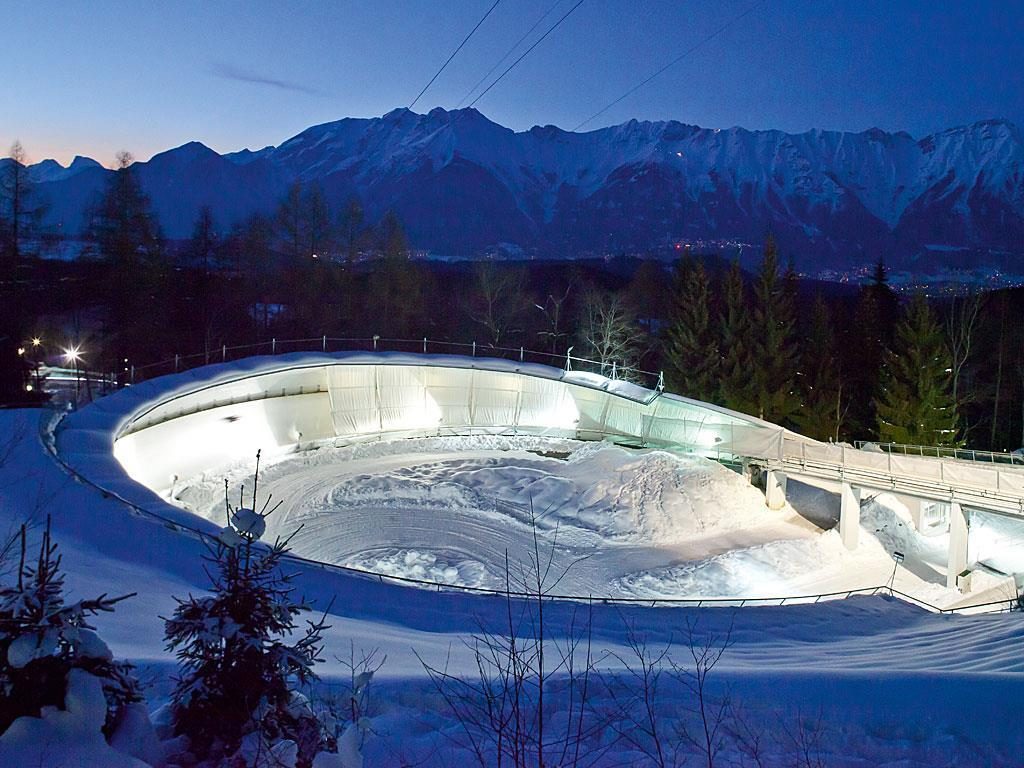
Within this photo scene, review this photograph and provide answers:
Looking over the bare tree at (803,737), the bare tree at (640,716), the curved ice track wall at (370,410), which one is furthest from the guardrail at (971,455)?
the bare tree at (640,716)

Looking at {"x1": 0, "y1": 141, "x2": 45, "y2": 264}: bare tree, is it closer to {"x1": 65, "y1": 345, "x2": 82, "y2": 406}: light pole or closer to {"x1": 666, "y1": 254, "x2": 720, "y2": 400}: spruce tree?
{"x1": 65, "y1": 345, "x2": 82, "y2": 406}: light pole

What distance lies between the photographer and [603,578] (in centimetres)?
1627

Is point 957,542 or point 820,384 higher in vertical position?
point 820,384

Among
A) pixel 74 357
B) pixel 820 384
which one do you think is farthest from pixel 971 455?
pixel 74 357

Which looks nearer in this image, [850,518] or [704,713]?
[704,713]

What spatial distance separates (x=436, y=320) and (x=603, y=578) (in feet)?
97.5

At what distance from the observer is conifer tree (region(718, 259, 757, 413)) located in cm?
3166

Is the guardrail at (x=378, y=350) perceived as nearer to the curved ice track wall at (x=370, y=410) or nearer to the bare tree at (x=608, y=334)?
the bare tree at (x=608, y=334)

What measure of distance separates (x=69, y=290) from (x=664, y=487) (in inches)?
1224

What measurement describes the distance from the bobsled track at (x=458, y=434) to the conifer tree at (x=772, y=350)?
3.98 metres

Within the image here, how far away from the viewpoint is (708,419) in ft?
77.9

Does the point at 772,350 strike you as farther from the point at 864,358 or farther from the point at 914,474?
the point at 914,474

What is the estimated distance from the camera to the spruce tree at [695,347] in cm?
3309

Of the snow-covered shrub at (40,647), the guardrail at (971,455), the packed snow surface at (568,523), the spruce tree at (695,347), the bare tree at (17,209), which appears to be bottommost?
the packed snow surface at (568,523)
